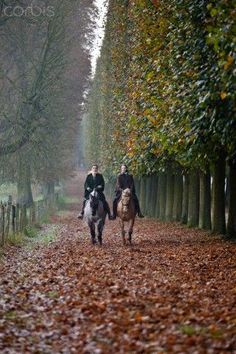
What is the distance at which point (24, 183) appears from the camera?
1649 inches

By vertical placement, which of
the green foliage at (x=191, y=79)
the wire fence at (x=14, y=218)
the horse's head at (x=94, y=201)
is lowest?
the wire fence at (x=14, y=218)

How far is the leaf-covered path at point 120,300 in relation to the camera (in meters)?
8.61

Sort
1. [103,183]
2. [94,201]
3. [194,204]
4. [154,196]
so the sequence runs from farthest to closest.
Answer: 1. [154,196]
2. [194,204]
3. [103,183]
4. [94,201]

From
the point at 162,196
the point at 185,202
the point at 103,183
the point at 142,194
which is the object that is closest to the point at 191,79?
the point at 103,183

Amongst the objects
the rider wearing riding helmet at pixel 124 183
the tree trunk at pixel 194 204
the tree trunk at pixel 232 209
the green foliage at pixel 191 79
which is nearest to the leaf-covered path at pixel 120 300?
the tree trunk at pixel 232 209

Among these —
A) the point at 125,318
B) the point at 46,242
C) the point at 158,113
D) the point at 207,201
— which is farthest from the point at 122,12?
the point at 125,318

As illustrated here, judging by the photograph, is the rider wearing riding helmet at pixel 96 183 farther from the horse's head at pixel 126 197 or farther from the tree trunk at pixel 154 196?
the tree trunk at pixel 154 196

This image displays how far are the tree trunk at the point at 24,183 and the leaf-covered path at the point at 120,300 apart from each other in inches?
614

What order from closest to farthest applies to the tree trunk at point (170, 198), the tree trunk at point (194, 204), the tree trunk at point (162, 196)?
the tree trunk at point (194, 204)
the tree trunk at point (170, 198)
the tree trunk at point (162, 196)

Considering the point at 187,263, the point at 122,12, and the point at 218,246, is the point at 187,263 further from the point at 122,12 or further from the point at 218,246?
the point at 122,12

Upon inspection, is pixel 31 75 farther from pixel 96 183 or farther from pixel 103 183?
pixel 103 183

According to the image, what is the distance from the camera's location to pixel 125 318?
32.3 ft

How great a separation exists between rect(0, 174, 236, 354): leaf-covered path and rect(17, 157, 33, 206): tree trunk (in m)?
15.6

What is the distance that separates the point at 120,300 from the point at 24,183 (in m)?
31.3
